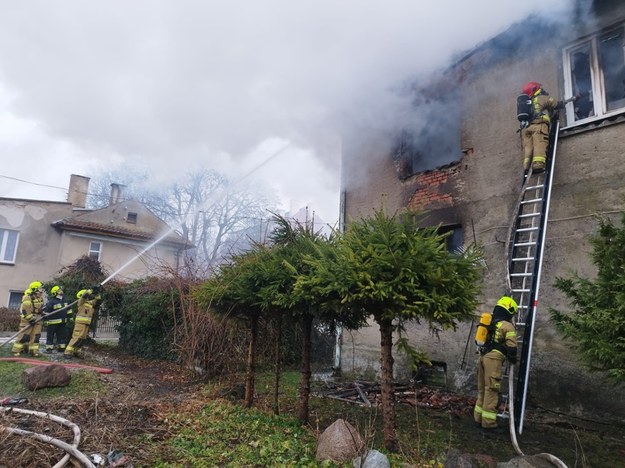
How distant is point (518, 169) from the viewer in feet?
22.1

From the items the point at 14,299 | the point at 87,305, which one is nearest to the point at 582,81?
the point at 87,305

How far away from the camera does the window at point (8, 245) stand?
2059cm

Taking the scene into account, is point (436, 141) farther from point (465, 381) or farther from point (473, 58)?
point (465, 381)

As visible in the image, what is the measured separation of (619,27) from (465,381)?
574cm

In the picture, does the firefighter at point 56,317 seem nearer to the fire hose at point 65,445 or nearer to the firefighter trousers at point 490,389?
the fire hose at point 65,445

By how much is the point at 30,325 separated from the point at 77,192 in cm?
1785

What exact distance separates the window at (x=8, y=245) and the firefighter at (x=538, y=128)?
23106 millimetres

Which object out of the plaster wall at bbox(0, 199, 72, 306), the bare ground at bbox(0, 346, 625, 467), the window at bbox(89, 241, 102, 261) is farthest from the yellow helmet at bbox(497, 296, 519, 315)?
the plaster wall at bbox(0, 199, 72, 306)

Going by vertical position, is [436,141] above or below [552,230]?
above

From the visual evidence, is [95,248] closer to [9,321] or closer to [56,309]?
[9,321]

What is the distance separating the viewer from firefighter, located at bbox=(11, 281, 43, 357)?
971cm

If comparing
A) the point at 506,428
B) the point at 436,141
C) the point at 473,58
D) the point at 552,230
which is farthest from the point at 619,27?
the point at 506,428

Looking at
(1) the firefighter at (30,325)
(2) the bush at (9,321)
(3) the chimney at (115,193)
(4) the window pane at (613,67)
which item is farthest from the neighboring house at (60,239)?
(4) the window pane at (613,67)

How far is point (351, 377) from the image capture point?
8977 millimetres
